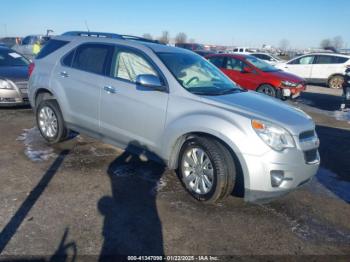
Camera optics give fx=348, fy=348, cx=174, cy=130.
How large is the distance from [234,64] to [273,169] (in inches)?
347

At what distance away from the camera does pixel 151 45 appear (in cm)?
484

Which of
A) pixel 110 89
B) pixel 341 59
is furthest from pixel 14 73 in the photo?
pixel 341 59

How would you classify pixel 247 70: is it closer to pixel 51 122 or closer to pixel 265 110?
pixel 51 122

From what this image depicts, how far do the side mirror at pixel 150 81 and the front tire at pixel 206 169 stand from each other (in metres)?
0.77

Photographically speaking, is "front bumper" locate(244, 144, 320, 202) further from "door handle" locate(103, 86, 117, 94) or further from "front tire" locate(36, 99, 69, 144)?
"front tire" locate(36, 99, 69, 144)

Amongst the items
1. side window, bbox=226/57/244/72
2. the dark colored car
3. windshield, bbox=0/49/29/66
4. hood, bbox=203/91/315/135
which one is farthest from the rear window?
side window, bbox=226/57/244/72

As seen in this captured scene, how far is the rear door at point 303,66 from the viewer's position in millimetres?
17500

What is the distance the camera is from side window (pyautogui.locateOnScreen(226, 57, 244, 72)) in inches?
465

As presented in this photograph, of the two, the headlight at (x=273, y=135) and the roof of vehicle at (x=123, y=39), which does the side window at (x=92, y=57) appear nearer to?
the roof of vehicle at (x=123, y=39)

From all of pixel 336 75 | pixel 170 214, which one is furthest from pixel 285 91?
pixel 170 214

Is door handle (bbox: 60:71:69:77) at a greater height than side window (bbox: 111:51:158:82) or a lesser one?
lesser

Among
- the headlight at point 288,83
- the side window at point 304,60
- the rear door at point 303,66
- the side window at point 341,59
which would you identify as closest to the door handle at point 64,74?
the headlight at point 288,83

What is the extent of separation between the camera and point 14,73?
8.48 metres

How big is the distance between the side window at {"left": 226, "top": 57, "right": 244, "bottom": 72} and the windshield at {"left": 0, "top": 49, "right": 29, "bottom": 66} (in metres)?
6.44
